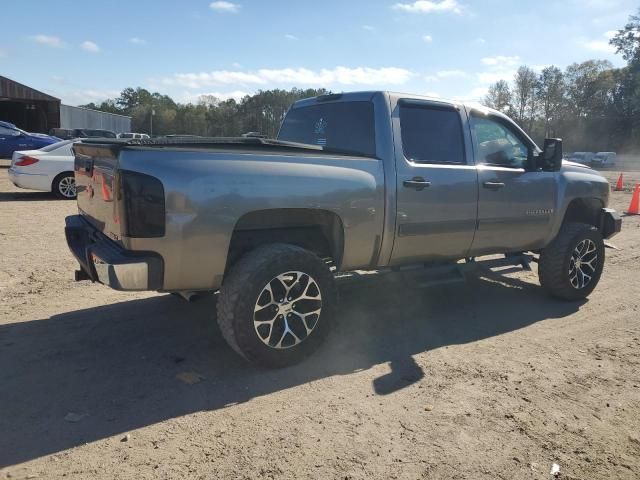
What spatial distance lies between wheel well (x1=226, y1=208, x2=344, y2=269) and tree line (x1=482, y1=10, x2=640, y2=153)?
6407 cm

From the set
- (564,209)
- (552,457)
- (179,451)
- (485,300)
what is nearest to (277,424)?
(179,451)

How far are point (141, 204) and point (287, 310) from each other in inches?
50.5

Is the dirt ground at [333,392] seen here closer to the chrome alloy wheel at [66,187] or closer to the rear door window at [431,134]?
the rear door window at [431,134]

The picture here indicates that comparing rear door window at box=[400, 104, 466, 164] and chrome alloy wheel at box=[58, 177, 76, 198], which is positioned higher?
rear door window at box=[400, 104, 466, 164]

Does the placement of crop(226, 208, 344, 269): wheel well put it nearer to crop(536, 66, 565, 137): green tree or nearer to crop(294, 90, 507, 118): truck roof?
crop(294, 90, 507, 118): truck roof

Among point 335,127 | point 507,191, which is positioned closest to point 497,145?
point 507,191

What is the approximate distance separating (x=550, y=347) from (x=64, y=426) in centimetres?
373

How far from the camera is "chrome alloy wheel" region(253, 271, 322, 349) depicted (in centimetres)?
366

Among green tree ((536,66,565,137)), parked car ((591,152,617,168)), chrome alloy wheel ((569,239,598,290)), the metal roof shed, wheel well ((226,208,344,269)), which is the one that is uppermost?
green tree ((536,66,565,137))

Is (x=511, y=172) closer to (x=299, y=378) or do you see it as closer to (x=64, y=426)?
(x=299, y=378)

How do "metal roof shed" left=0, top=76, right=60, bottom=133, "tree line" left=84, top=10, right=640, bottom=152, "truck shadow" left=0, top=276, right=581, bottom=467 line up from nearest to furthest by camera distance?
1. "truck shadow" left=0, top=276, right=581, bottom=467
2. "metal roof shed" left=0, top=76, right=60, bottom=133
3. "tree line" left=84, top=10, right=640, bottom=152

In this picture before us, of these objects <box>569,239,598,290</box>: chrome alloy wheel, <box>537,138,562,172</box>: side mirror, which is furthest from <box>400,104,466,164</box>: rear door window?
<box>569,239,598,290</box>: chrome alloy wheel

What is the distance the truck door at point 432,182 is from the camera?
433 centimetres

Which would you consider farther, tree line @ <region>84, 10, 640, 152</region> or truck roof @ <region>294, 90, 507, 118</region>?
tree line @ <region>84, 10, 640, 152</region>
